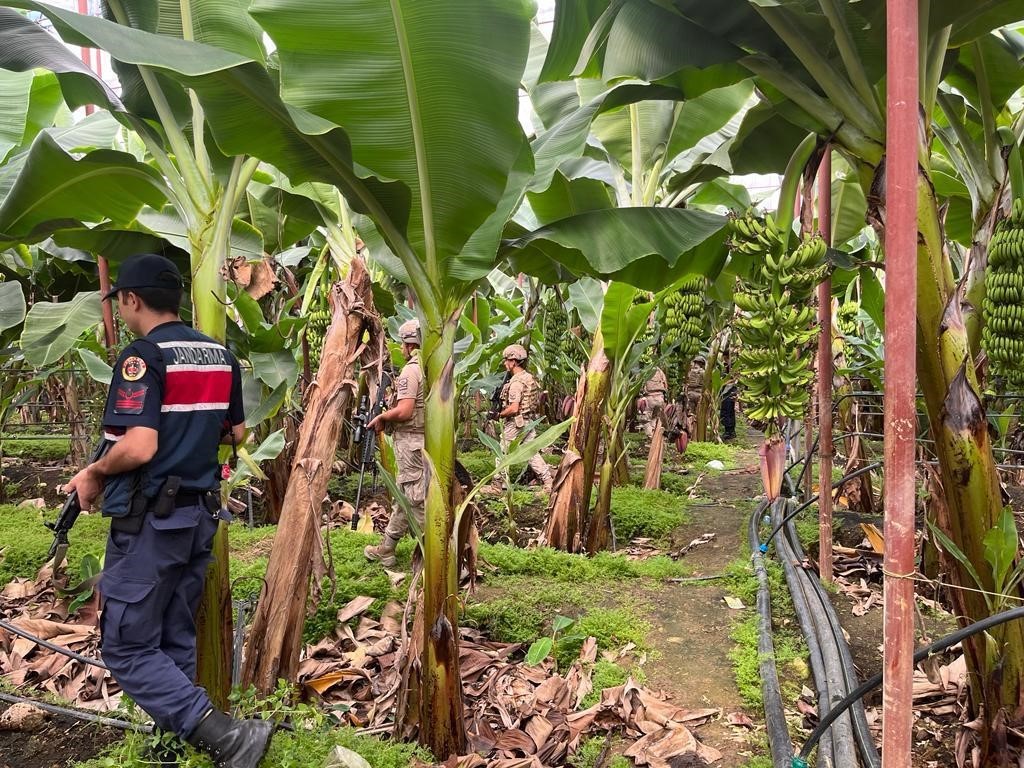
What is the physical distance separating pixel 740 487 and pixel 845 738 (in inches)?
188

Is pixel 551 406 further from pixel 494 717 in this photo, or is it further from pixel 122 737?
pixel 122 737

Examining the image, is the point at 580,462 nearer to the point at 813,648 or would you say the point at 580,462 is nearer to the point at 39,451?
the point at 813,648

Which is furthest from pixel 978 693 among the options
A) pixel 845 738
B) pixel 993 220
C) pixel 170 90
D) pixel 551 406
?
pixel 551 406

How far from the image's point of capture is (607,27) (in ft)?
7.45

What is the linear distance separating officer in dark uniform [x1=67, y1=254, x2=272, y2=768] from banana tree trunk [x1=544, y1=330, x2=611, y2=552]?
2703 millimetres

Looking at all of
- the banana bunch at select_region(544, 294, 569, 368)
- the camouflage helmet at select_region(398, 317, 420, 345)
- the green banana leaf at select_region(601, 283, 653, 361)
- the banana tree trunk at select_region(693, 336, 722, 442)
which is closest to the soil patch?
the camouflage helmet at select_region(398, 317, 420, 345)

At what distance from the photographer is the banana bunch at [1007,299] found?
2172 millimetres

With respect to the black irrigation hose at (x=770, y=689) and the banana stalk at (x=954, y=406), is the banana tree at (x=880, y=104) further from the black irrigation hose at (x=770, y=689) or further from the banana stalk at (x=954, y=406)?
the black irrigation hose at (x=770, y=689)

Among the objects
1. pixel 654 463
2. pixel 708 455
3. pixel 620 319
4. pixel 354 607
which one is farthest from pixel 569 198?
pixel 708 455

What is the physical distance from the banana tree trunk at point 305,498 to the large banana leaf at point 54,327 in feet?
4.55

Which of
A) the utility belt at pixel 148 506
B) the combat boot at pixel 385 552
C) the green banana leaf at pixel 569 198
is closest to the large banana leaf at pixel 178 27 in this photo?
the utility belt at pixel 148 506

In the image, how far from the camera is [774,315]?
7.35 ft

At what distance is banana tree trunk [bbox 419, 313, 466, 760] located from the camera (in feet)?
7.54

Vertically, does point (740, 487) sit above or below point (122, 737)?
above
